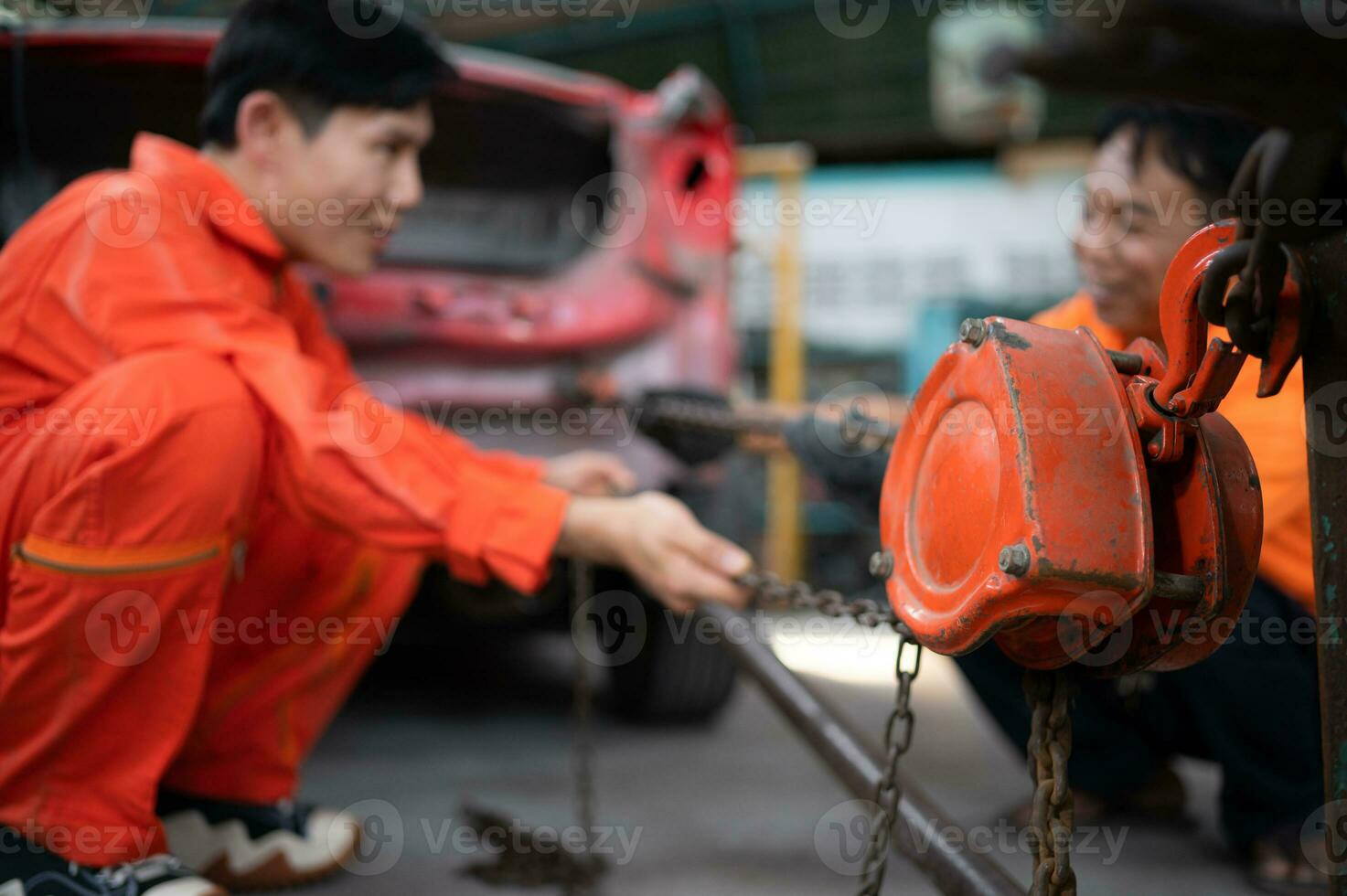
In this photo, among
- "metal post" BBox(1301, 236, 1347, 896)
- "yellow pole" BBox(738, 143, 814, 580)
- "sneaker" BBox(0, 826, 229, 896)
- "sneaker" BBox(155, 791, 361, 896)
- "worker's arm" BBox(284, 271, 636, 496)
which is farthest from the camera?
"yellow pole" BBox(738, 143, 814, 580)

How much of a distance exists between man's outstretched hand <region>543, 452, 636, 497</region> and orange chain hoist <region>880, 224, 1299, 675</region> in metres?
0.93

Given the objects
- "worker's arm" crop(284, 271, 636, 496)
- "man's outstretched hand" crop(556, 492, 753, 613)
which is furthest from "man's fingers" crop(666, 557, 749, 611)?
"worker's arm" crop(284, 271, 636, 496)

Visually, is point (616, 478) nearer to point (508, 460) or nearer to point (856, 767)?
point (508, 460)

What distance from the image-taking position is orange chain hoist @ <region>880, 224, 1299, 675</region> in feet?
2.39

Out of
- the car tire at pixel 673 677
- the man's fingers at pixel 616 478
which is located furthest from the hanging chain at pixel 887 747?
the car tire at pixel 673 677

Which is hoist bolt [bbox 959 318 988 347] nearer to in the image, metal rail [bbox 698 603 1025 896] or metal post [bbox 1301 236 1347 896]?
metal post [bbox 1301 236 1347 896]

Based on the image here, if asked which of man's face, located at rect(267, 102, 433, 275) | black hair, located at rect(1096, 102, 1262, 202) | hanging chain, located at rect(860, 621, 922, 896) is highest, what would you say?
black hair, located at rect(1096, 102, 1262, 202)

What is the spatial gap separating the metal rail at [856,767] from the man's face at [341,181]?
749 millimetres

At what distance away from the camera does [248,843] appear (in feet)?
4.82

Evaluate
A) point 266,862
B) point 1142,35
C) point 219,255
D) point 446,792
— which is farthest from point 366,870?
point 1142,35

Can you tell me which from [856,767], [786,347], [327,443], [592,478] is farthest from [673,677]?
[786,347]

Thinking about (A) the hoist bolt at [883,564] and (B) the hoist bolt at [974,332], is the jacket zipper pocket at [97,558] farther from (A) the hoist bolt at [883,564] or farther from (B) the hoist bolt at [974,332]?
(B) the hoist bolt at [974,332]

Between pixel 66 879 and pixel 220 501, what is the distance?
1.40ft

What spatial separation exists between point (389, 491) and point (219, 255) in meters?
0.48
